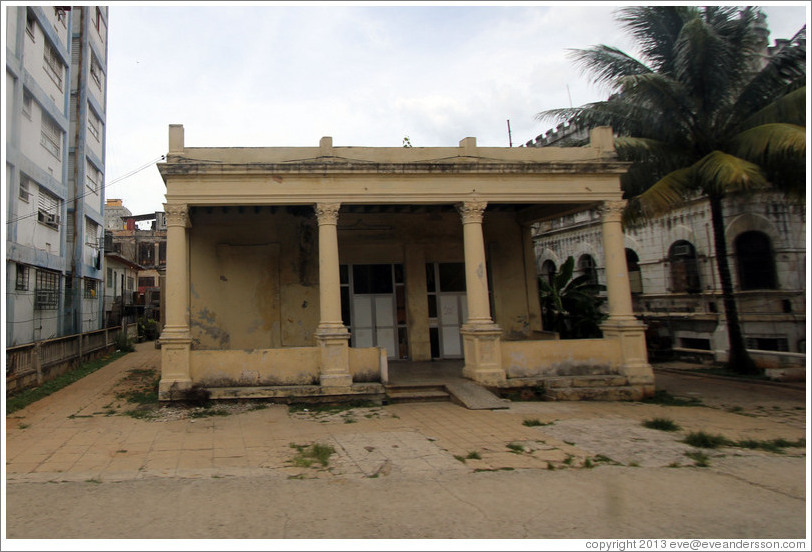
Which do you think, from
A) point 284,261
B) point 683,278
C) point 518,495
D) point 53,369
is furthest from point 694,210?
point 53,369

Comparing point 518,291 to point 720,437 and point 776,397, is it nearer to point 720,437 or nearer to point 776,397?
point 776,397

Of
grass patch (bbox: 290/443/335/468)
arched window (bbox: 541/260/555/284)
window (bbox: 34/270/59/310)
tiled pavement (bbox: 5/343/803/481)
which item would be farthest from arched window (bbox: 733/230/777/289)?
window (bbox: 34/270/59/310)

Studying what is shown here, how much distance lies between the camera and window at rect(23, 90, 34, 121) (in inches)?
542

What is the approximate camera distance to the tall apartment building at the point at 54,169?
1287 cm

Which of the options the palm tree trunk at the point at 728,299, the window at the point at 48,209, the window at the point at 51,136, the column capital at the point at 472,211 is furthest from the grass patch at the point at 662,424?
the window at the point at 51,136

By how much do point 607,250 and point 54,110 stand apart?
17414 millimetres

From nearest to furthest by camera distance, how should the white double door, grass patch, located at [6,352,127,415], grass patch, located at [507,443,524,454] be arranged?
1. grass patch, located at [507,443,524,454]
2. grass patch, located at [6,352,127,415]
3. the white double door

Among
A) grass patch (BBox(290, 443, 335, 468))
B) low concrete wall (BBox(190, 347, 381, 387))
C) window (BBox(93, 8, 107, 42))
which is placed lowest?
grass patch (BBox(290, 443, 335, 468))

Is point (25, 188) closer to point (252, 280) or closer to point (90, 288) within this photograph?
point (90, 288)

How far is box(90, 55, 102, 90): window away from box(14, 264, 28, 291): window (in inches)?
418

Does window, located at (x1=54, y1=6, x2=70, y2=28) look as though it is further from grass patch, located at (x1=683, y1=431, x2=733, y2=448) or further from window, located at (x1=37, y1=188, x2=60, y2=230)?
grass patch, located at (x1=683, y1=431, x2=733, y2=448)

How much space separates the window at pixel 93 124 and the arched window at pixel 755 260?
24694 mm

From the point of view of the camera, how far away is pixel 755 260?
53.0 feet

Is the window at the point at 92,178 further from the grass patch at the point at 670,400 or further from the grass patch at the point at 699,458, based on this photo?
the grass patch at the point at 699,458
